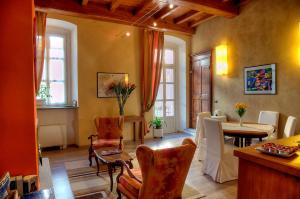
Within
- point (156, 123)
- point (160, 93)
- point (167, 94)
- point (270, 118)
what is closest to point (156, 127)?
point (156, 123)

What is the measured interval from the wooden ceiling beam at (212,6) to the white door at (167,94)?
2.38 metres

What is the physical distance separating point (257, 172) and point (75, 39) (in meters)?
5.08

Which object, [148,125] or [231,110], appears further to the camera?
[148,125]

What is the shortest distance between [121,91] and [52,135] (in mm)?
2017

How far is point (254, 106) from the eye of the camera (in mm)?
4988

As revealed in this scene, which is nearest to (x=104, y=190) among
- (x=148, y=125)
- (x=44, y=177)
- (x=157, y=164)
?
(x=44, y=177)

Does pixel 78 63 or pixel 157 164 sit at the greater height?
pixel 78 63

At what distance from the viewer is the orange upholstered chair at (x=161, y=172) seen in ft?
6.49

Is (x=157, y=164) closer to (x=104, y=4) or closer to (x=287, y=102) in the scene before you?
(x=287, y=102)

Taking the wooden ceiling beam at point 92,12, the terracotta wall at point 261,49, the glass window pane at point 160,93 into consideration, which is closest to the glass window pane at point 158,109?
the glass window pane at point 160,93

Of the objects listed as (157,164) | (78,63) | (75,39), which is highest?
(75,39)

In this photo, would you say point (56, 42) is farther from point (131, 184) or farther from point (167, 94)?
point (131, 184)

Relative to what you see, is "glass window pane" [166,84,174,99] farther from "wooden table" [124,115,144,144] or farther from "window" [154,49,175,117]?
"wooden table" [124,115,144,144]

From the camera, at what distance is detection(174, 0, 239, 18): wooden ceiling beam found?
14.9 feet
